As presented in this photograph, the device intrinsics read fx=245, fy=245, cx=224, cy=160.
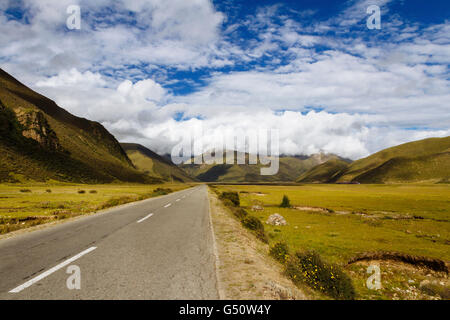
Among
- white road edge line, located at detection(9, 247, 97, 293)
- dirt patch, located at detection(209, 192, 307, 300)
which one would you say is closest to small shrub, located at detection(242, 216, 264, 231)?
dirt patch, located at detection(209, 192, 307, 300)

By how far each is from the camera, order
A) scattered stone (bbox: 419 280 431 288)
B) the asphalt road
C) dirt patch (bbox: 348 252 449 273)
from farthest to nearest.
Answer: dirt patch (bbox: 348 252 449 273) → scattered stone (bbox: 419 280 431 288) → the asphalt road

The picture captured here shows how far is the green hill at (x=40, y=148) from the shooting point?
94.9m

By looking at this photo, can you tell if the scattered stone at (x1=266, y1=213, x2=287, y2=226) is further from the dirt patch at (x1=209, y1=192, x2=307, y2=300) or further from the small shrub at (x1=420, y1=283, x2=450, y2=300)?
the dirt patch at (x1=209, y1=192, x2=307, y2=300)

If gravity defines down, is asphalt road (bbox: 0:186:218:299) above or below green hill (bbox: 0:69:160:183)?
below

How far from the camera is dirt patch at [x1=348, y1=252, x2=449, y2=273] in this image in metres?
12.0

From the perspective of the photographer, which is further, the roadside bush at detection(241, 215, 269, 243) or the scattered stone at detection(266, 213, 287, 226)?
the scattered stone at detection(266, 213, 287, 226)

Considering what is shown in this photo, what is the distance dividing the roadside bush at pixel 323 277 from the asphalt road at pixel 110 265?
248 cm

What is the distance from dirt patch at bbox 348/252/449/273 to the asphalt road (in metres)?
9.60

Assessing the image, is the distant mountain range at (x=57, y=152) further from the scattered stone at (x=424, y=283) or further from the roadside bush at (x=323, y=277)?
the scattered stone at (x=424, y=283)

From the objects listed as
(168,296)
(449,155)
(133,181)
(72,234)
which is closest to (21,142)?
(133,181)

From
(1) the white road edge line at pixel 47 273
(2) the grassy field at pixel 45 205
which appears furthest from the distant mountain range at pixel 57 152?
(1) the white road edge line at pixel 47 273

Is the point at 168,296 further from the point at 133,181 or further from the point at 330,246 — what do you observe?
the point at 133,181

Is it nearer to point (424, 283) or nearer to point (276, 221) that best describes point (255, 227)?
point (424, 283)
